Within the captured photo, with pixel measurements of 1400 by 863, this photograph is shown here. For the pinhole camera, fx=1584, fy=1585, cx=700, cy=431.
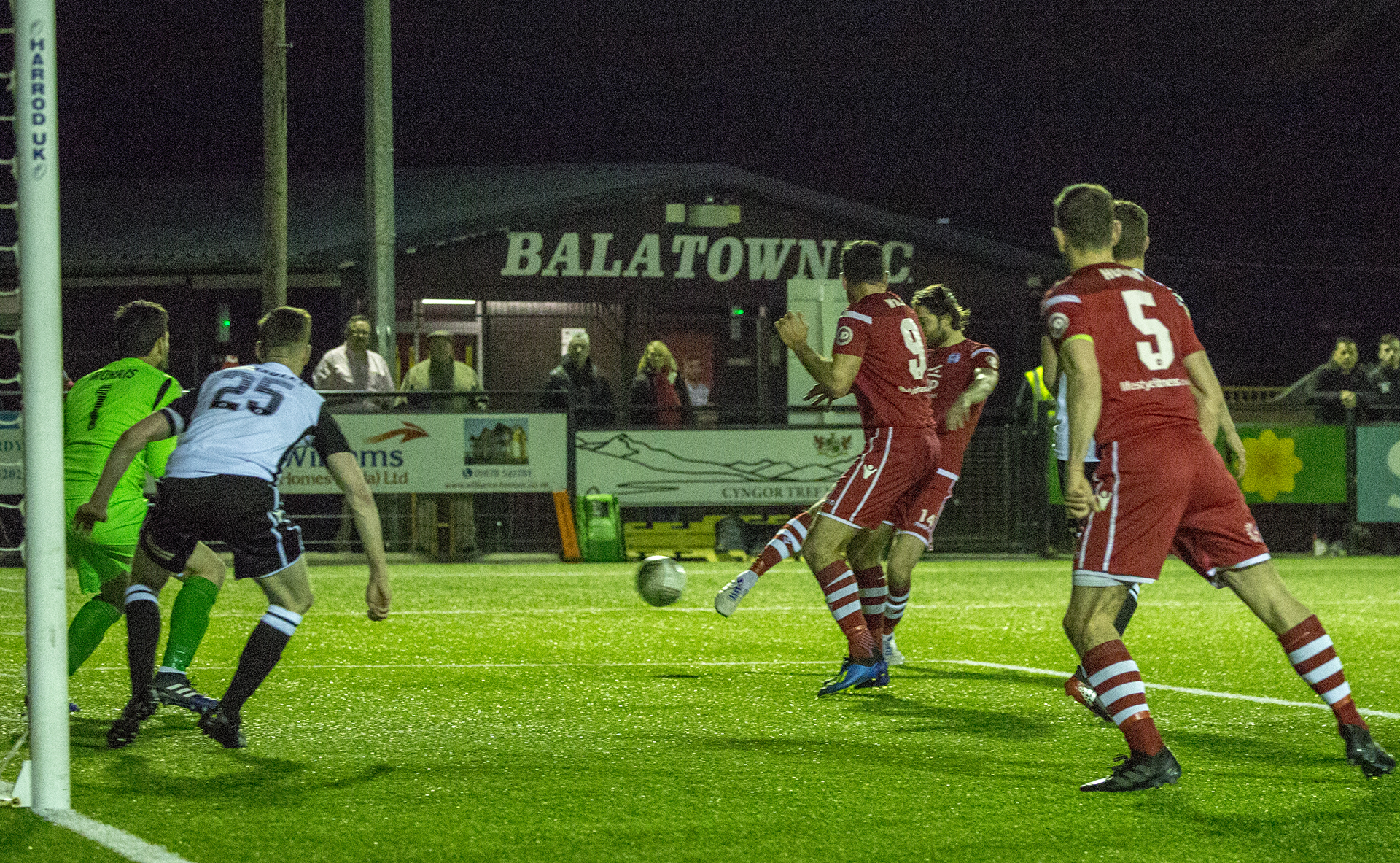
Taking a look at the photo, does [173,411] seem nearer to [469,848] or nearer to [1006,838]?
[469,848]

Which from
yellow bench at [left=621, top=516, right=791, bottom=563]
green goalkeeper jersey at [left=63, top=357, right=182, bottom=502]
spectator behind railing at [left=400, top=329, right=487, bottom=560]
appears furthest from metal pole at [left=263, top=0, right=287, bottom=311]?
green goalkeeper jersey at [left=63, top=357, right=182, bottom=502]

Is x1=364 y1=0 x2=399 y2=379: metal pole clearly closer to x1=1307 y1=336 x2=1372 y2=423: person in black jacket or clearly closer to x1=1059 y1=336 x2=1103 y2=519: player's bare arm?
x1=1307 y1=336 x2=1372 y2=423: person in black jacket

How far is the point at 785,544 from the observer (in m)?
7.75

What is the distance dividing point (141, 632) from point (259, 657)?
68 cm

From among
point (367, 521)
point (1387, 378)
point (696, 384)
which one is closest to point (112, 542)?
point (367, 521)

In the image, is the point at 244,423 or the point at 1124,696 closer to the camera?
the point at 1124,696

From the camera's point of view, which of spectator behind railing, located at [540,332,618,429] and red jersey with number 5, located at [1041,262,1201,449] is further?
spectator behind railing, located at [540,332,618,429]

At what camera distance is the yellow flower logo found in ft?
56.0

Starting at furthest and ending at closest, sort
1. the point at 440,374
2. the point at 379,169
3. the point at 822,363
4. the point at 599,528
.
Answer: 1. the point at 379,169
2. the point at 440,374
3. the point at 599,528
4. the point at 822,363

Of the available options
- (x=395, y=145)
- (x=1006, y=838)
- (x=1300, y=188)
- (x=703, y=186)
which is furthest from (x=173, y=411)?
(x=1300, y=188)

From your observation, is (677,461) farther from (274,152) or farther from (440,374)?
(274,152)

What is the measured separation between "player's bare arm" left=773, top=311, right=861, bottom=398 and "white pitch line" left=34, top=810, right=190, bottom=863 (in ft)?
12.3

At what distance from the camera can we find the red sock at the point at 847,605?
7.59 metres

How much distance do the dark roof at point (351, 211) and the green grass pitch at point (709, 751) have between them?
12.4 meters
